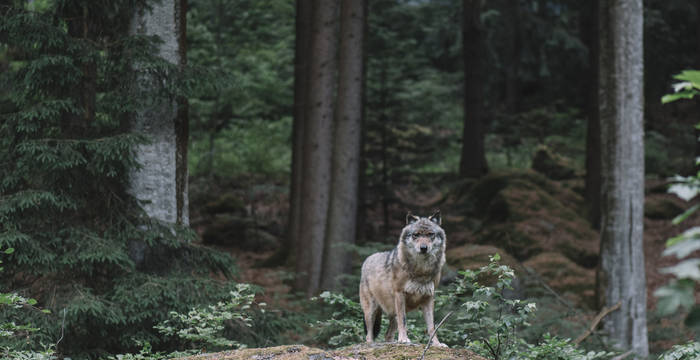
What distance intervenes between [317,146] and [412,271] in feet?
28.5

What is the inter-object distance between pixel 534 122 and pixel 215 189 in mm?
16331

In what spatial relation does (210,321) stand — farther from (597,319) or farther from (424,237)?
(597,319)

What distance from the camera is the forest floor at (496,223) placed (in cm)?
1476

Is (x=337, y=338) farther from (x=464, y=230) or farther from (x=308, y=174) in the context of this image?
(x=464, y=230)

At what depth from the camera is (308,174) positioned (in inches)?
515

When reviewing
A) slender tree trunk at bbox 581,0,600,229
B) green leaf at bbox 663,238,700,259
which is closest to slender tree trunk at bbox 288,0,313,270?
slender tree trunk at bbox 581,0,600,229

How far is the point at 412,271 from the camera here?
455 cm

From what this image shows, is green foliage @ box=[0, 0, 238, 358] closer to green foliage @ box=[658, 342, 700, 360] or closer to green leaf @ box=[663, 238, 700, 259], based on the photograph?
green foliage @ box=[658, 342, 700, 360]

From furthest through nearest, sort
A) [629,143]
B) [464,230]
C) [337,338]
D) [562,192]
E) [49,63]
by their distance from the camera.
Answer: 1. [562,192]
2. [464,230]
3. [629,143]
4. [49,63]
5. [337,338]

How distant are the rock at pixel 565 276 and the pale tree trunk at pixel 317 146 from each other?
509 centimetres

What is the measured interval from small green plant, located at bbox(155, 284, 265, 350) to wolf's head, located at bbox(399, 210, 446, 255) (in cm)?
155

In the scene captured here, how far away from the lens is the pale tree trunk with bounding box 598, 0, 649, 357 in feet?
30.8

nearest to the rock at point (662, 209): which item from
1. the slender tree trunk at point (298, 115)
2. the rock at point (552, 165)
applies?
the rock at point (552, 165)

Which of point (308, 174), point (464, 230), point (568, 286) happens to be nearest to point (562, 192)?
point (464, 230)
